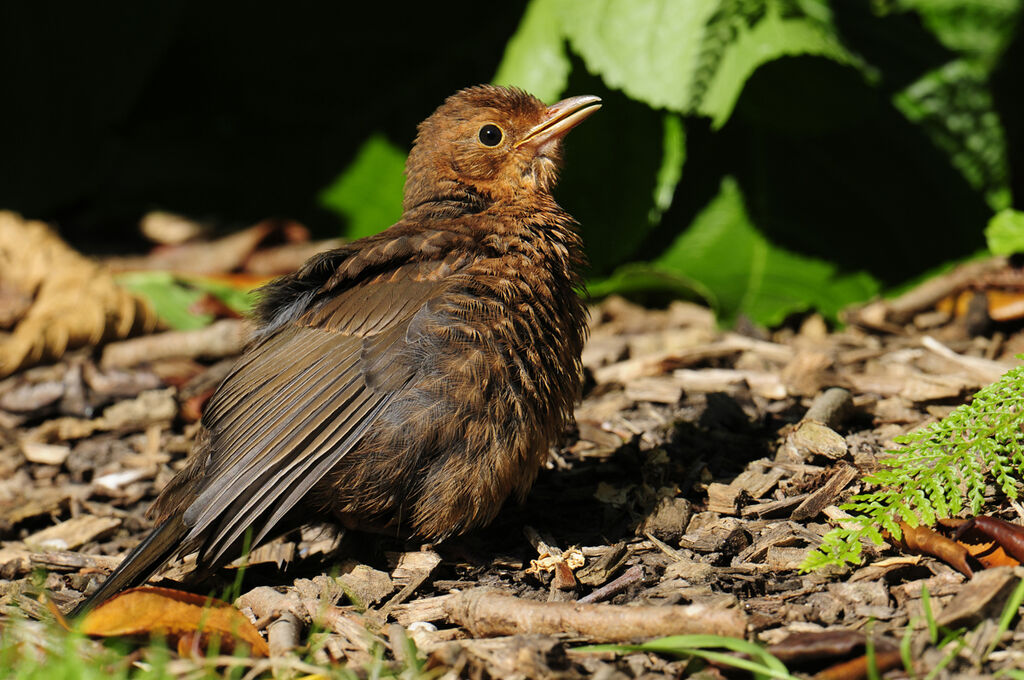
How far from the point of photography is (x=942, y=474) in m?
3.13

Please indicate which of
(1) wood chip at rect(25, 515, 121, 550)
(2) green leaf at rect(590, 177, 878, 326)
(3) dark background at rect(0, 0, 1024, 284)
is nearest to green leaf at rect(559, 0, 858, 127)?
(3) dark background at rect(0, 0, 1024, 284)

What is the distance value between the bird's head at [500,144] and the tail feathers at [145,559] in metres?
1.67

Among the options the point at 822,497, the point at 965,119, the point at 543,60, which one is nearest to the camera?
the point at 822,497

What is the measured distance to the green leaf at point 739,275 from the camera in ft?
18.3

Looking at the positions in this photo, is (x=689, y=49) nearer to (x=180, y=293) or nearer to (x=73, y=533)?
(x=180, y=293)

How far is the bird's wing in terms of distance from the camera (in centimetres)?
326

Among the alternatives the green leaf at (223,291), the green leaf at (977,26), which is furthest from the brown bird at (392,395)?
the green leaf at (977,26)

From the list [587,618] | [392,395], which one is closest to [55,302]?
[392,395]

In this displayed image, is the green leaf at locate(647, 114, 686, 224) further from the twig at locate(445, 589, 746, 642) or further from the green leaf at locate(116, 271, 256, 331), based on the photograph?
the twig at locate(445, 589, 746, 642)

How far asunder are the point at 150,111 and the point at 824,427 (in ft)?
15.9

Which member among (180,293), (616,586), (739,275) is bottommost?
(616,586)

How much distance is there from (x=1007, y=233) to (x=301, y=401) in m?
3.25

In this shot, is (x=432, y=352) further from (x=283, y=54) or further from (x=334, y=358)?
(x=283, y=54)

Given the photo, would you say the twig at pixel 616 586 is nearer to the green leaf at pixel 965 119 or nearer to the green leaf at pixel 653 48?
the green leaf at pixel 653 48
